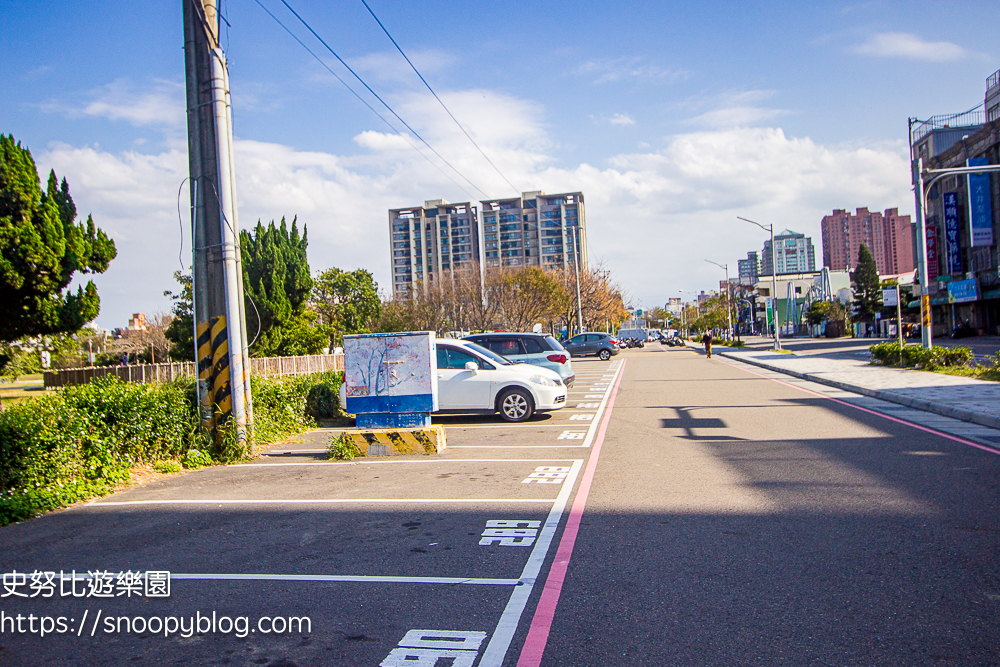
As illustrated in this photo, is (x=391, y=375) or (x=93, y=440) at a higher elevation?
(x=391, y=375)

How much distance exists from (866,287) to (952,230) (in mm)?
28218

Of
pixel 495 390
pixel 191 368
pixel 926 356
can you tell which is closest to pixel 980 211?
pixel 926 356

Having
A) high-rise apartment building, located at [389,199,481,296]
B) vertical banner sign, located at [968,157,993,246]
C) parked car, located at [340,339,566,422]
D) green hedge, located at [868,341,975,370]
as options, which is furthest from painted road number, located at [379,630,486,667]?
high-rise apartment building, located at [389,199,481,296]

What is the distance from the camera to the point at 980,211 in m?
46.8

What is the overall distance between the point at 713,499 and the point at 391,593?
3.73 m

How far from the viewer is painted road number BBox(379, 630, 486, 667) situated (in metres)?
3.66

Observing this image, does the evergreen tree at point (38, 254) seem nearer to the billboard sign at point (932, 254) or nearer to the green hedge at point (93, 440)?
the green hedge at point (93, 440)

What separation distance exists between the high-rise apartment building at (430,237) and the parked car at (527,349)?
12986 cm

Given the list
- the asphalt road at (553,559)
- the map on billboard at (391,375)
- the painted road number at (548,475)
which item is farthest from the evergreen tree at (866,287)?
the painted road number at (548,475)

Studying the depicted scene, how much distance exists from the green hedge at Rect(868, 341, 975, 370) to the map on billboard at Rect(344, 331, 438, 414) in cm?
1803

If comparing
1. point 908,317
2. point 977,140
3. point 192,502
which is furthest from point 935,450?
point 908,317

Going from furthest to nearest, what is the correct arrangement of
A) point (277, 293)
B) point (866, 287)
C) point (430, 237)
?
point (430, 237) → point (866, 287) → point (277, 293)

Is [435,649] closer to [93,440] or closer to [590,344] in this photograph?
[93,440]

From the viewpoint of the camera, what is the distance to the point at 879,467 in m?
8.34
